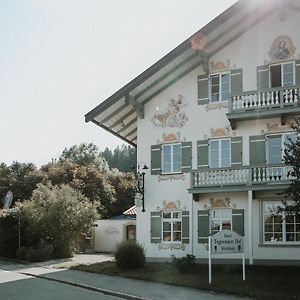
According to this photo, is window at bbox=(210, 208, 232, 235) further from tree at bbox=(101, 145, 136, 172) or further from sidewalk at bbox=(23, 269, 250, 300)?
tree at bbox=(101, 145, 136, 172)

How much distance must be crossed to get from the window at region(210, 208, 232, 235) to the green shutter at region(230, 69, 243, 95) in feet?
18.3

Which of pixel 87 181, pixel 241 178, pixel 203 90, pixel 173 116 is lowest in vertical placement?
pixel 241 178

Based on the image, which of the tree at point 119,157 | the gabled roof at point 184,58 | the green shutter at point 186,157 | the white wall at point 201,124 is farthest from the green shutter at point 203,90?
the tree at point 119,157

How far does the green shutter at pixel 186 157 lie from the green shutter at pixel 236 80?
3.35 metres

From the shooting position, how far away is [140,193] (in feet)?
85.1

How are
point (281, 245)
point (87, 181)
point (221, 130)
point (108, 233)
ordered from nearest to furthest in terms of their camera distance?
1. point (281, 245)
2. point (221, 130)
3. point (108, 233)
4. point (87, 181)

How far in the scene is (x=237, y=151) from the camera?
23938 millimetres

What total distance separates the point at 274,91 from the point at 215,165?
14.4 feet

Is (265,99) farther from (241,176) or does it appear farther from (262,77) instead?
(241,176)

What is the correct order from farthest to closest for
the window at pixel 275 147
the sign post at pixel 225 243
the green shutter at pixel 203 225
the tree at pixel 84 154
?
the tree at pixel 84 154 → the green shutter at pixel 203 225 → the window at pixel 275 147 → the sign post at pixel 225 243

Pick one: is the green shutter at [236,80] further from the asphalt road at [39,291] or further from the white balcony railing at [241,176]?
the asphalt road at [39,291]

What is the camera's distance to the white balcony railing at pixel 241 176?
22016mm

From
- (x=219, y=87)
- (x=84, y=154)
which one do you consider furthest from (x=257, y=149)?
(x=84, y=154)

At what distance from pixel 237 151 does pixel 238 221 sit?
3.19 meters
